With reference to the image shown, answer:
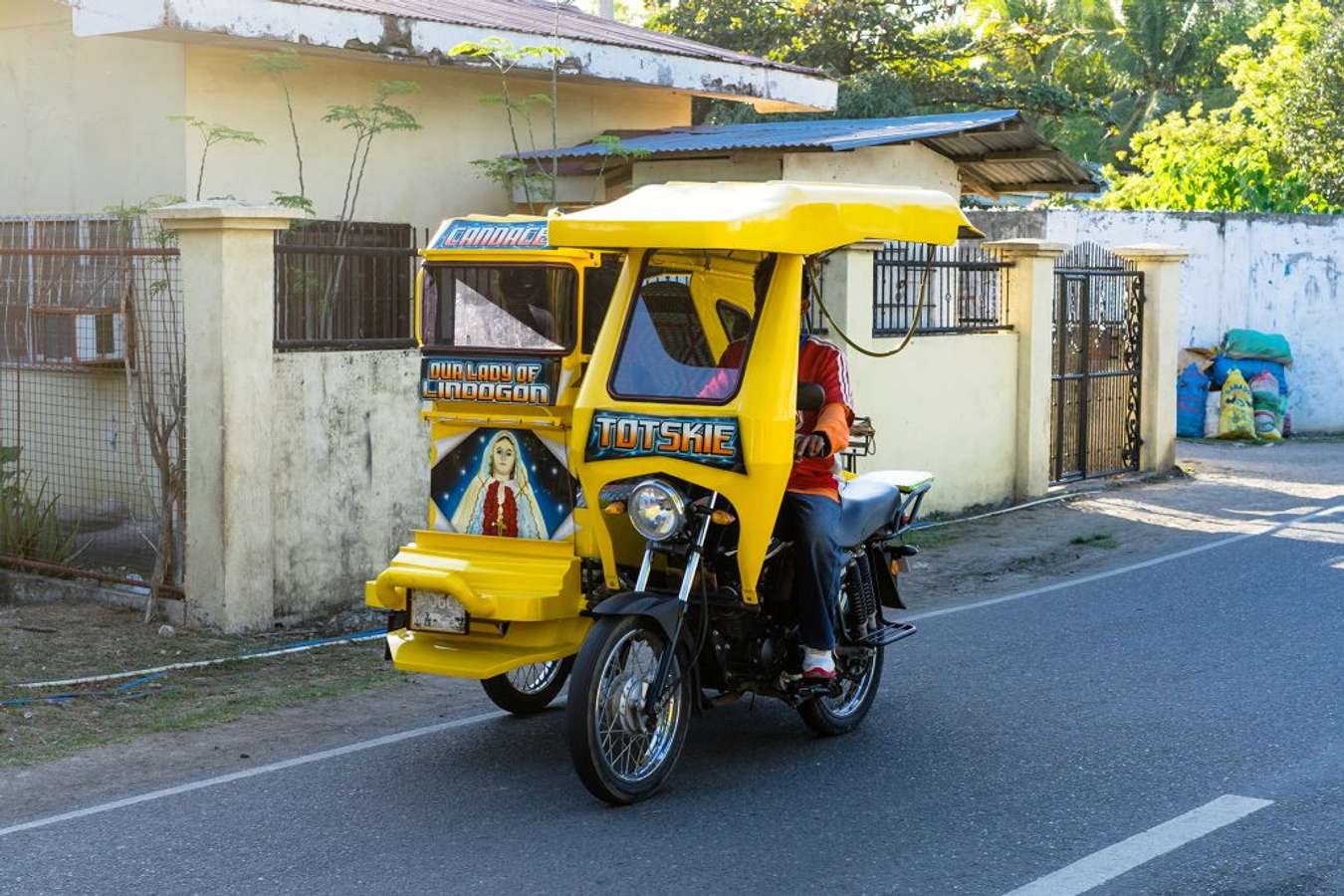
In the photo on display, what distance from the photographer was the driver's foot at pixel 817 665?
6.60 meters

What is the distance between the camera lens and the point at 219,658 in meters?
8.81

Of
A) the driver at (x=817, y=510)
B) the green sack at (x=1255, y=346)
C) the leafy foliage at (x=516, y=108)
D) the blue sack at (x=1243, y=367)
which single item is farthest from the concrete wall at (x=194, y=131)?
the green sack at (x=1255, y=346)

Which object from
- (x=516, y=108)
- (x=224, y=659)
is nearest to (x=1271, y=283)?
(x=516, y=108)

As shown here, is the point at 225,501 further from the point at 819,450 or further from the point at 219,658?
the point at 819,450

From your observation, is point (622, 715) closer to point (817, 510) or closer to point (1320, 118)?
point (817, 510)

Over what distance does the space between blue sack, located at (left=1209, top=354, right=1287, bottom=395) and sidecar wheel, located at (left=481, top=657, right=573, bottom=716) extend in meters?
15.1

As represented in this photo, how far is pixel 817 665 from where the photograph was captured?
21.7ft

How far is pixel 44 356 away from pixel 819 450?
707cm

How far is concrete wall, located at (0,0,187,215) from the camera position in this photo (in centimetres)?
1222

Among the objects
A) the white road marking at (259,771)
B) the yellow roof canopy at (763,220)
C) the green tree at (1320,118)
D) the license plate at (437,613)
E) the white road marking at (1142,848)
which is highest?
the green tree at (1320,118)

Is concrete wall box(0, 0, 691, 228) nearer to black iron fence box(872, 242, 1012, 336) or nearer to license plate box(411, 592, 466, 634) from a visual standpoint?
black iron fence box(872, 242, 1012, 336)

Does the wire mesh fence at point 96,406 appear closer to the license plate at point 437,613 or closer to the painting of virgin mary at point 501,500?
the painting of virgin mary at point 501,500

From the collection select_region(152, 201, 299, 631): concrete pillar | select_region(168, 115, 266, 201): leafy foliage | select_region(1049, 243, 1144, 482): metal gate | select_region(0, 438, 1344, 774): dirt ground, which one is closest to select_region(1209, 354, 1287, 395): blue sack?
select_region(1049, 243, 1144, 482): metal gate

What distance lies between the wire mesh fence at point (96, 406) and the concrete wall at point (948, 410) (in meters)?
5.41
